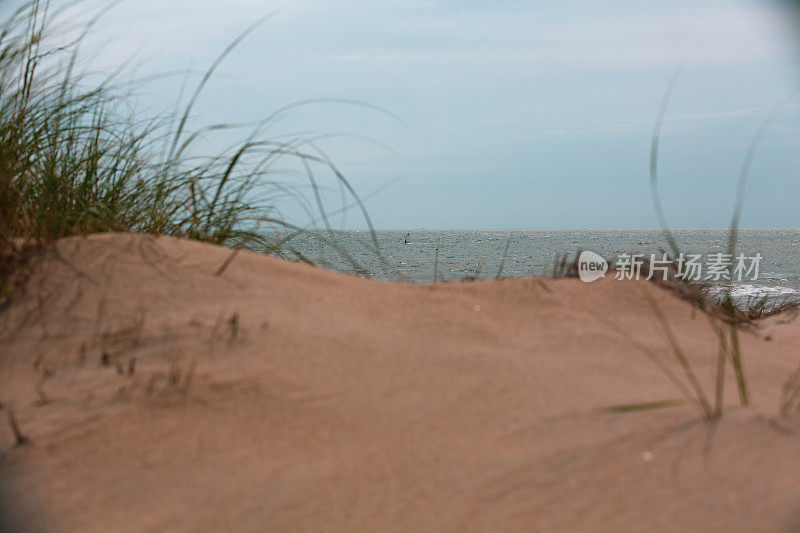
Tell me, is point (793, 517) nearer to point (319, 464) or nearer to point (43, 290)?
point (319, 464)

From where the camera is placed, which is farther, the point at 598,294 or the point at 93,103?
the point at 93,103

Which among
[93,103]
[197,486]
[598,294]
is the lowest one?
[197,486]

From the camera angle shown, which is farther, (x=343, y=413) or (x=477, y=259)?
(x=477, y=259)

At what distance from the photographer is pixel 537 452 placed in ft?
4.52

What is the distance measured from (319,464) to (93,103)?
8.32 feet

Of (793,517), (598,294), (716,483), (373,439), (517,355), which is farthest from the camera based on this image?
(598,294)

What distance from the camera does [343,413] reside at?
1.53 metres

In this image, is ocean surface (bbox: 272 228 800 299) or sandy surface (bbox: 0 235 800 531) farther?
ocean surface (bbox: 272 228 800 299)

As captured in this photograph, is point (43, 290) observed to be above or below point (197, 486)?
above

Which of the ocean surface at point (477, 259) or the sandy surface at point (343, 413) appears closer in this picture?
the sandy surface at point (343, 413)

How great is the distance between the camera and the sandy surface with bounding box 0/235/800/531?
1246mm

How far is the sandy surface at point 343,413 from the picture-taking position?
4.09 ft

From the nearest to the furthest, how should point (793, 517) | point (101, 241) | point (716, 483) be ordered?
point (793, 517) < point (716, 483) < point (101, 241)

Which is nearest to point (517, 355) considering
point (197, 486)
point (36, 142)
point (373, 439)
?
point (373, 439)
